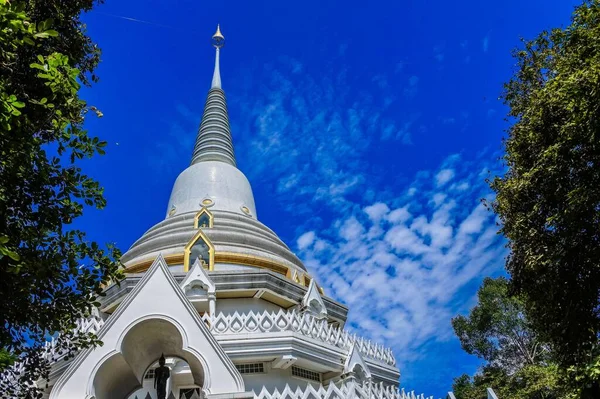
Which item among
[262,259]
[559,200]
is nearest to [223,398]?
[559,200]

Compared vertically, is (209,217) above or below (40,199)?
above

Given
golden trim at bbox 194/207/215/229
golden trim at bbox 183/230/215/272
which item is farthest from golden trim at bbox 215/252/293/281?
golden trim at bbox 194/207/215/229

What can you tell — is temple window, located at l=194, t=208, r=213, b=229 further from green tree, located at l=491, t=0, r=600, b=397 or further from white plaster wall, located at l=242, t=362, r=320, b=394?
green tree, located at l=491, t=0, r=600, b=397

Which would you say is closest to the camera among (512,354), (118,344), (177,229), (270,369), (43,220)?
(43,220)

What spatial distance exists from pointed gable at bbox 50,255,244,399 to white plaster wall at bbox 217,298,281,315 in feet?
26.7

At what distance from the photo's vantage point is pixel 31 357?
7.73 m

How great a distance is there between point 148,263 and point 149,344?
1118 cm

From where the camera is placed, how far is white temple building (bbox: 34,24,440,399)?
9102mm

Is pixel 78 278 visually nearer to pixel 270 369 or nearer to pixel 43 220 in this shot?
pixel 43 220

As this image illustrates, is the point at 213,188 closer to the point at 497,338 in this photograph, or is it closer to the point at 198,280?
the point at 198,280

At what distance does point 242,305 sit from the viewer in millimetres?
18375

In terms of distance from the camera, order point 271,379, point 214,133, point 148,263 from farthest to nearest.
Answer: point 214,133, point 148,263, point 271,379

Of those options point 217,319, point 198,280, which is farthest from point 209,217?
point 217,319

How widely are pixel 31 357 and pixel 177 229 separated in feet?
48.9
